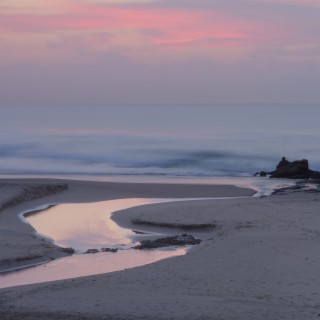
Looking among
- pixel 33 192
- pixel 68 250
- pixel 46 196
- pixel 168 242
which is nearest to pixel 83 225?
pixel 168 242

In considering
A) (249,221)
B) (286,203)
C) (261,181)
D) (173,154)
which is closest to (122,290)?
(249,221)

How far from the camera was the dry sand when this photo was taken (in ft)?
35.7

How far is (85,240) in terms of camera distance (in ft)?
57.5

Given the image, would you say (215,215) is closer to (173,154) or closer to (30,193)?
(30,193)

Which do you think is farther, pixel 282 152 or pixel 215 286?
pixel 282 152

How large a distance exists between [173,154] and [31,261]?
35.0 metres

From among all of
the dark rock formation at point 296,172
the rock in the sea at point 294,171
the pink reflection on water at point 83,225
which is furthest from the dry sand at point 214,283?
the rock in the sea at point 294,171

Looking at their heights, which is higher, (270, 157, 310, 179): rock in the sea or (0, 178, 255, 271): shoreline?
(270, 157, 310, 179): rock in the sea

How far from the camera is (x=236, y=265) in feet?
46.2

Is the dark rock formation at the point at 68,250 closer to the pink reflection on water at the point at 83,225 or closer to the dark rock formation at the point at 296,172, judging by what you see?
the pink reflection on water at the point at 83,225

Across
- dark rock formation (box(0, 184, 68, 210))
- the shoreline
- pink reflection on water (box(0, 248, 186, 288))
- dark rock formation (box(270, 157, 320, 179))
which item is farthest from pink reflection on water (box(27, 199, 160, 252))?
dark rock formation (box(270, 157, 320, 179))

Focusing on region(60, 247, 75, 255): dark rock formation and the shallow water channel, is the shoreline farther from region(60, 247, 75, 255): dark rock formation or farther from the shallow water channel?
the shallow water channel

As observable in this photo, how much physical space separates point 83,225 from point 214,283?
7.59 metres

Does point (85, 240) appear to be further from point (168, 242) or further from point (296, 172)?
point (296, 172)
